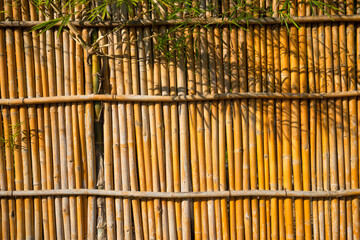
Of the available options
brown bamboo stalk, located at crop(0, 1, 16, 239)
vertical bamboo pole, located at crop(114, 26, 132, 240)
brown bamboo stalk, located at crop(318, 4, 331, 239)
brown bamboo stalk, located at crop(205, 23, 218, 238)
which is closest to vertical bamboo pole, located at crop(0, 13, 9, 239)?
brown bamboo stalk, located at crop(0, 1, 16, 239)

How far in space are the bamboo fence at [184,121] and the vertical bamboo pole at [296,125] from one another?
0.01 meters

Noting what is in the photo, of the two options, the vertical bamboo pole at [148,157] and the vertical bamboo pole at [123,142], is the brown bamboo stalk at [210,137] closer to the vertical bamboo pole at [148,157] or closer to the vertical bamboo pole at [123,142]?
the vertical bamboo pole at [148,157]

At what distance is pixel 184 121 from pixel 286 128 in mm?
858

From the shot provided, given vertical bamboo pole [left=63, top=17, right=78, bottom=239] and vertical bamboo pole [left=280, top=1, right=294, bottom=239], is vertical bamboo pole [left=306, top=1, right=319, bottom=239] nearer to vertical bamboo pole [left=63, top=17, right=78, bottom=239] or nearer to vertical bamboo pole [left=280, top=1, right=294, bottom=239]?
vertical bamboo pole [left=280, top=1, right=294, bottom=239]

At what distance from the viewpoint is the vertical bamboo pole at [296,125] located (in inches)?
95.3

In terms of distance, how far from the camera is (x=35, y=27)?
2367 mm

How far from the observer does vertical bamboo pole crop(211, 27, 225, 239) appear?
2433mm

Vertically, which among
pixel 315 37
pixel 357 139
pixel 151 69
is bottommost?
pixel 357 139

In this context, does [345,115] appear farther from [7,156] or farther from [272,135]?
[7,156]

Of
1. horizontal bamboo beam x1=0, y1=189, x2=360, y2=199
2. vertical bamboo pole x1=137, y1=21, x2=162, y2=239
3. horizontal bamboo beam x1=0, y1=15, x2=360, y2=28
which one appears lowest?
horizontal bamboo beam x1=0, y1=189, x2=360, y2=199

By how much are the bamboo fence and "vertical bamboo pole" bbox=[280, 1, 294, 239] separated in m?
0.01

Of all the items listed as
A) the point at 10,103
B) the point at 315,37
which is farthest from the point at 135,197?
the point at 315,37

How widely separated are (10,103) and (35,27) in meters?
0.66

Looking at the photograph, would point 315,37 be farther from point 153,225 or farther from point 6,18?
point 6,18
